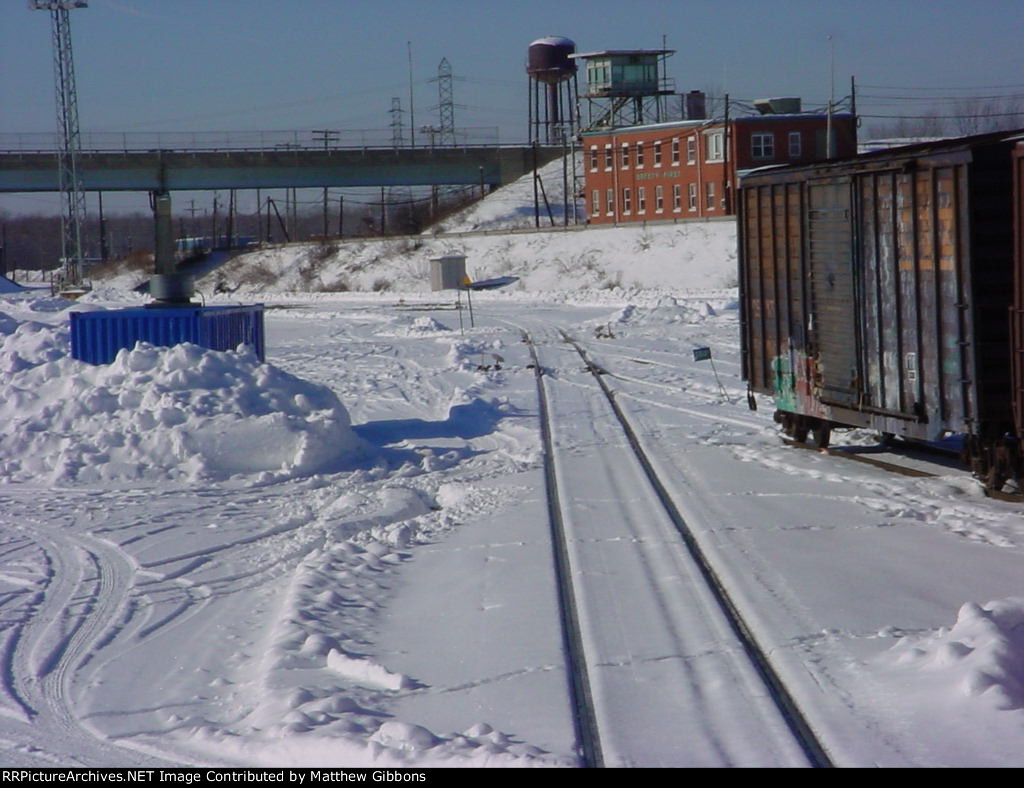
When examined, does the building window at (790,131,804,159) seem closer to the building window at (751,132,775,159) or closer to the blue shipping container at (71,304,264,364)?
the building window at (751,132,775,159)

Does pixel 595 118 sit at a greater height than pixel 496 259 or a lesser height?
greater

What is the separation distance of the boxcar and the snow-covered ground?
2.59ft

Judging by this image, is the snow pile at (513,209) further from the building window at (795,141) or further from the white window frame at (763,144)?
the building window at (795,141)

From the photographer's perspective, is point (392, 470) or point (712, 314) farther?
point (712, 314)

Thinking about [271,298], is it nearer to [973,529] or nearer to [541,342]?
[541,342]

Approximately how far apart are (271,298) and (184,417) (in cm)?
6305

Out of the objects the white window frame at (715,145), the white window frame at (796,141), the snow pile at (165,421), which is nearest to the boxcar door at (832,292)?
the snow pile at (165,421)

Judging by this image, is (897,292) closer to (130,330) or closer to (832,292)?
(832,292)

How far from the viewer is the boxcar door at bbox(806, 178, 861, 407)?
13664 mm

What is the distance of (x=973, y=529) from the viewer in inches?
421

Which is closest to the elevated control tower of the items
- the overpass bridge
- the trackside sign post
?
the overpass bridge

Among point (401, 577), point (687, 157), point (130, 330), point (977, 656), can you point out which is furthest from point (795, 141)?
point (977, 656)

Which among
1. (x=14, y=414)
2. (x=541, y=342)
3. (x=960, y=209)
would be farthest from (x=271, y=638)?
(x=541, y=342)

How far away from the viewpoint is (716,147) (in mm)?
75062
